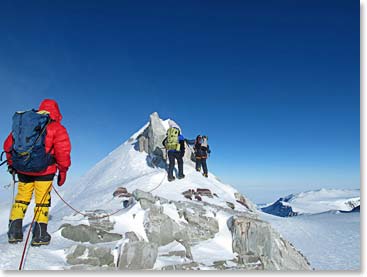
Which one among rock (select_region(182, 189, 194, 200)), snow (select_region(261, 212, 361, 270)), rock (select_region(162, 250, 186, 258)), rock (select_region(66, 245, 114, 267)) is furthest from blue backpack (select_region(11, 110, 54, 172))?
snow (select_region(261, 212, 361, 270))

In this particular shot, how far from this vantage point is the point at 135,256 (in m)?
5.76

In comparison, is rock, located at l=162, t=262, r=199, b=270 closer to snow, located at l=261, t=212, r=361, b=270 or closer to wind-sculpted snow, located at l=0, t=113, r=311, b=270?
wind-sculpted snow, located at l=0, t=113, r=311, b=270

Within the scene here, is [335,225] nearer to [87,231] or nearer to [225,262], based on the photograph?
[225,262]

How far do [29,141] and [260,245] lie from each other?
288 inches

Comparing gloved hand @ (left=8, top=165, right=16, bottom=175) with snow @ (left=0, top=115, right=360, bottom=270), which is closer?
gloved hand @ (left=8, top=165, right=16, bottom=175)

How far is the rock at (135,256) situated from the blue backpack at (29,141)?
237cm

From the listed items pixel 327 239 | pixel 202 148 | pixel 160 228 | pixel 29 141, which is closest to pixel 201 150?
pixel 202 148

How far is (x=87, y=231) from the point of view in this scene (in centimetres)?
721

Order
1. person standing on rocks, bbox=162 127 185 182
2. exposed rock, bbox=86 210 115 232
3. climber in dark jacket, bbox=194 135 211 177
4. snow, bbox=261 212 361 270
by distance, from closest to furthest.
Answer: exposed rock, bbox=86 210 115 232 → snow, bbox=261 212 361 270 → person standing on rocks, bbox=162 127 185 182 → climber in dark jacket, bbox=194 135 211 177

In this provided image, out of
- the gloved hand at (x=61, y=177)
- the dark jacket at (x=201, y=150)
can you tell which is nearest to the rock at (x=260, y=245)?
the gloved hand at (x=61, y=177)

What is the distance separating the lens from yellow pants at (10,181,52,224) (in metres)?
5.42

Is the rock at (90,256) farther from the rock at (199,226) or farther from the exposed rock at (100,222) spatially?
the rock at (199,226)

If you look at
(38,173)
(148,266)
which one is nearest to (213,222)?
(148,266)

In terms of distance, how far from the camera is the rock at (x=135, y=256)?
571 centimetres
